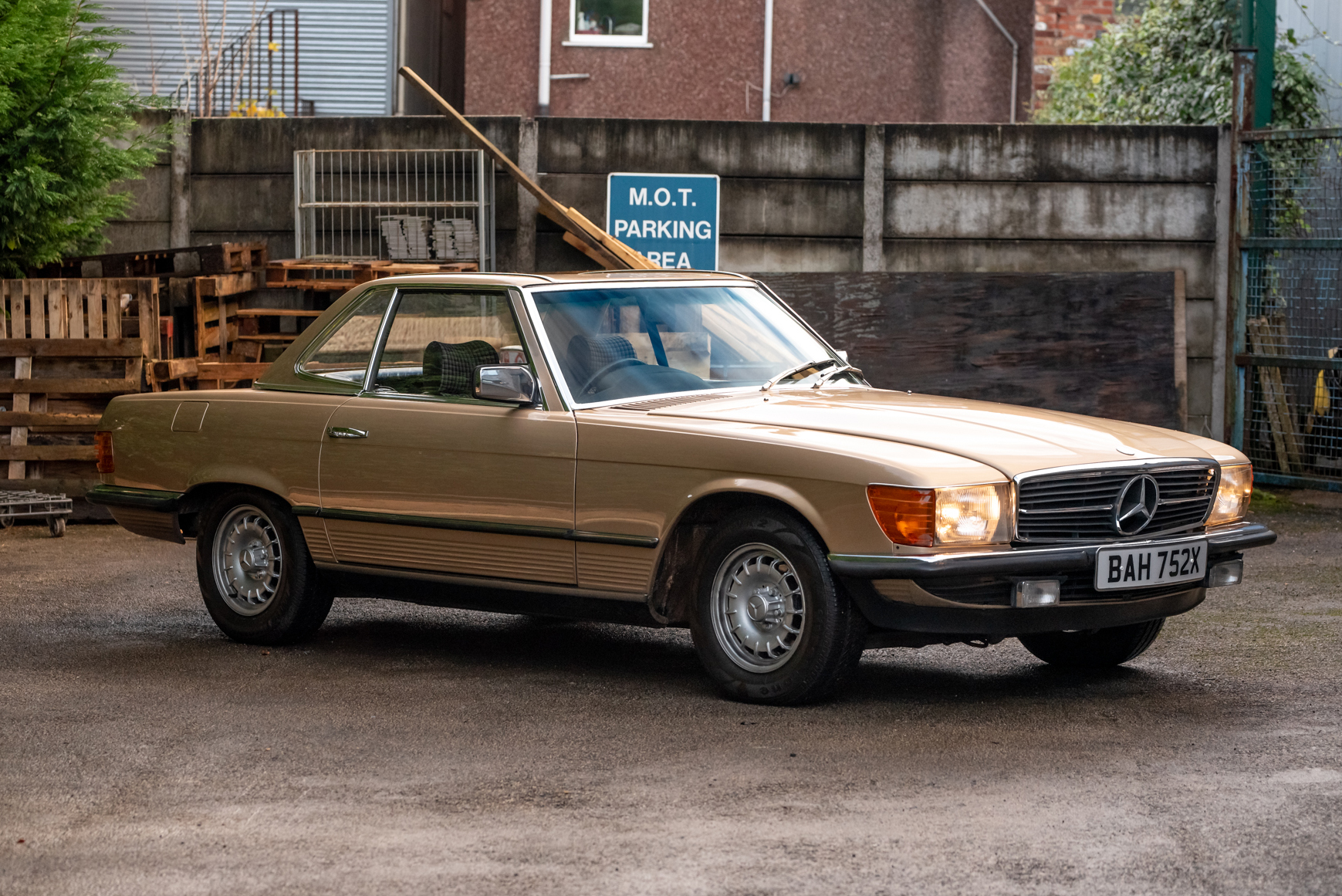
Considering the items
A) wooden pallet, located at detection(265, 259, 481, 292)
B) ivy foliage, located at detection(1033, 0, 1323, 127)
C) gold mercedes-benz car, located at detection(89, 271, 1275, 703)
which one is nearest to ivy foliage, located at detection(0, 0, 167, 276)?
wooden pallet, located at detection(265, 259, 481, 292)

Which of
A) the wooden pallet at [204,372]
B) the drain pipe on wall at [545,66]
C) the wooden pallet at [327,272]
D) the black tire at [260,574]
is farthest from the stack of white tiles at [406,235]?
the drain pipe on wall at [545,66]

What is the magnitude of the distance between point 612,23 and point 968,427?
17.0 metres

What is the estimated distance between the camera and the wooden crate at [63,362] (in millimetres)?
11648

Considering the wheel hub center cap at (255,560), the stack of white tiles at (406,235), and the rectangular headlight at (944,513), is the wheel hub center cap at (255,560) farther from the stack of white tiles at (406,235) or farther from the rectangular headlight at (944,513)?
the stack of white tiles at (406,235)

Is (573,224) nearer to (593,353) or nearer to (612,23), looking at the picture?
(593,353)

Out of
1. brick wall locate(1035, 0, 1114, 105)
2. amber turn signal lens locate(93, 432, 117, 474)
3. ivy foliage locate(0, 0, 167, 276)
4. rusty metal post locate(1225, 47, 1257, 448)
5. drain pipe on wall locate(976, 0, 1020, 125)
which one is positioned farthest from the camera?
drain pipe on wall locate(976, 0, 1020, 125)

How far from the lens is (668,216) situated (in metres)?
13.5

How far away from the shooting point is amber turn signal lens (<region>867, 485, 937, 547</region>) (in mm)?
5676

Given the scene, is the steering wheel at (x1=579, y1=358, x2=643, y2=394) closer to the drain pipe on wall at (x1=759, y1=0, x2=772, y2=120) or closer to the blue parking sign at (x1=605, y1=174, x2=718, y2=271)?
the blue parking sign at (x1=605, y1=174, x2=718, y2=271)

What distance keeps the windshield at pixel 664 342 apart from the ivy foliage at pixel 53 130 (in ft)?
20.3

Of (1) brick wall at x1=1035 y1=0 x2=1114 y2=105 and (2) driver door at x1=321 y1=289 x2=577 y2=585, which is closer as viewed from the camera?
(2) driver door at x1=321 y1=289 x2=577 y2=585

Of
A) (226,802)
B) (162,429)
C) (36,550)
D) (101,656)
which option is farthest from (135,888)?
(36,550)

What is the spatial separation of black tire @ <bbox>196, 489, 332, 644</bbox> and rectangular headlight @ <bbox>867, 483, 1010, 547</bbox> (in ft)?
9.18

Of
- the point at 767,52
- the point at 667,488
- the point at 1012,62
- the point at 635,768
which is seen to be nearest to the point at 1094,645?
the point at 667,488
